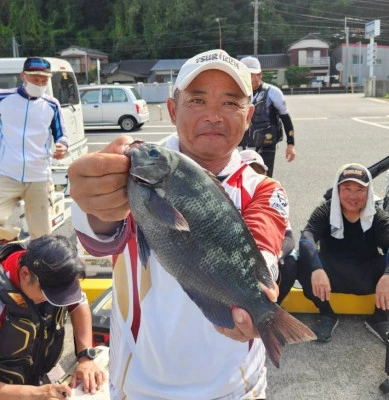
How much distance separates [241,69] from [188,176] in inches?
21.5

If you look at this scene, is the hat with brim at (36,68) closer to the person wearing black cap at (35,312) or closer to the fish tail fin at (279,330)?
the person wearing black cap at (35,312)

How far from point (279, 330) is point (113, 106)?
Answer: 57.7 feet

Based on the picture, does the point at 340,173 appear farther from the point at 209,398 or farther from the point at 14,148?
the point at 14,148

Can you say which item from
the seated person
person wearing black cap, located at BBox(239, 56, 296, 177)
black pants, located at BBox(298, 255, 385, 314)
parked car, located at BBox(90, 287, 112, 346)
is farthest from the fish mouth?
person wearing black cap, located at BBox(239, 56, 296, 177)

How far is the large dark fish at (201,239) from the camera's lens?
116cm

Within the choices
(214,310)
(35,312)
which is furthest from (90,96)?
(214,310)

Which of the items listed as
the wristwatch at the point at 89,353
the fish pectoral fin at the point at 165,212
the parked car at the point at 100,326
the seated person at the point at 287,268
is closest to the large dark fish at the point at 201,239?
the fish pectoral fin at the point at 165,212

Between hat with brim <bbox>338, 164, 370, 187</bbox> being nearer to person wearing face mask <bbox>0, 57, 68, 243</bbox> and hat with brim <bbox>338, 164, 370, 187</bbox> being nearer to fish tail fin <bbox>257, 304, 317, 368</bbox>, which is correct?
fish tail fin <bbox>257, 304, 317, 368</bbox>

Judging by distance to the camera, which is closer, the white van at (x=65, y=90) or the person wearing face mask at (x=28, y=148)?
the person wearing face mask at (x=28, y=148)

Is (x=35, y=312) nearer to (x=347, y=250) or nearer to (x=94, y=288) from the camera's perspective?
(x=94, y=288)

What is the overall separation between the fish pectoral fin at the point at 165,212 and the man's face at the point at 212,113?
420 millimetres

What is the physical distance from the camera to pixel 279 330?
1.18 m

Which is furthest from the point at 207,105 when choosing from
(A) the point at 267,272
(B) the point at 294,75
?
(B) the point at 294,75

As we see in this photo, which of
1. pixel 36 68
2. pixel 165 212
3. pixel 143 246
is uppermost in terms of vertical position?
pixel 36 68
